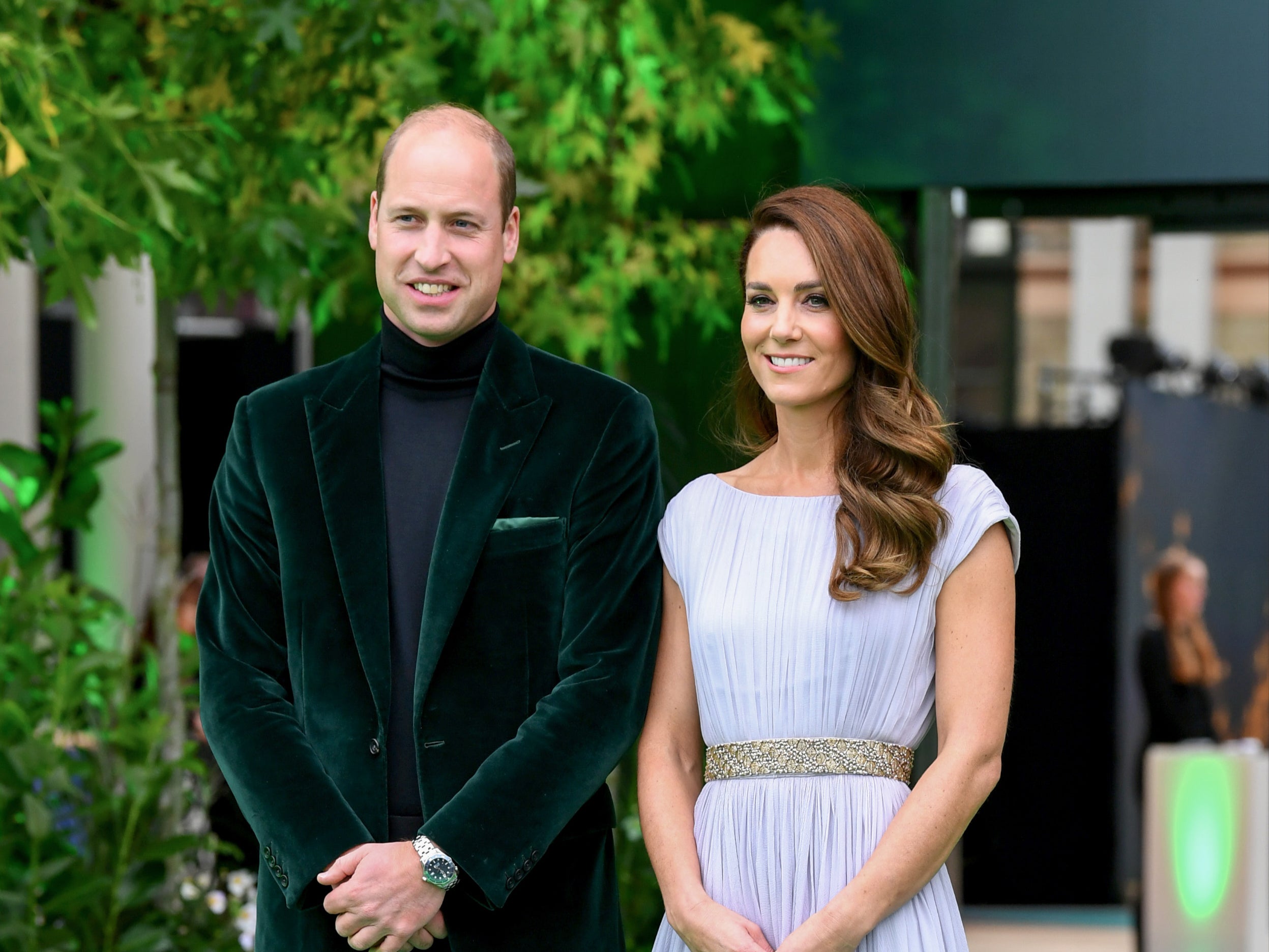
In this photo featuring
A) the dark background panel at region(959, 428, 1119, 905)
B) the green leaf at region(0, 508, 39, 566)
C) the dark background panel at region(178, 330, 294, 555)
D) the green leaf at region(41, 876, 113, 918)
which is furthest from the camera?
the dark background panel at region(178, 330, 294, 555)

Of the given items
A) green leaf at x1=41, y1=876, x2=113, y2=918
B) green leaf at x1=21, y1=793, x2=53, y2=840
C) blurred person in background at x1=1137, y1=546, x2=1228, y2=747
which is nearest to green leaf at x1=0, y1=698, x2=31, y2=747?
green leaf at x1=21, y1=793, x2=53, y2=840

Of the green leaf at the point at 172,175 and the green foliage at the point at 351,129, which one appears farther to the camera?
the green foliage at the point at 351,129

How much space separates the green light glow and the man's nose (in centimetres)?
422

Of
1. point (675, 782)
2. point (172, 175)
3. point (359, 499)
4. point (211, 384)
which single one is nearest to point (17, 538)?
point (172, 175)

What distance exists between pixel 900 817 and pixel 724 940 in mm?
254

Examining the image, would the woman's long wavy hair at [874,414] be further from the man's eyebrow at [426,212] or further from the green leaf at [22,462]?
the green leaf at [22,462]

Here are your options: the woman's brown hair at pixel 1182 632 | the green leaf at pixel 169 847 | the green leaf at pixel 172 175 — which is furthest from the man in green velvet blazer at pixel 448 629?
the woman's brown hair at pixel 1182 632

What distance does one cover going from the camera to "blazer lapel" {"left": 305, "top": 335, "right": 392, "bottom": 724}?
197cm

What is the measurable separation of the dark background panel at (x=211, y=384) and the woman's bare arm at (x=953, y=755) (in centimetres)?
692

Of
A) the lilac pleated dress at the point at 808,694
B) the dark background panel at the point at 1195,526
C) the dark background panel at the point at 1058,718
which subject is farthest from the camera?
A: the dark background panel at the point at 1195,526

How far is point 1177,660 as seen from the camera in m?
7.39

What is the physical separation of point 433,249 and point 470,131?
0.16 m

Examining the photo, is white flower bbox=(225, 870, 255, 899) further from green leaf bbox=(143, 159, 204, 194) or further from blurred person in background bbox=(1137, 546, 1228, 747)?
blurred person in background bbox=(1137, 546, 1228, 747)

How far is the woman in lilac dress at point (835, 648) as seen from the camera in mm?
1933
